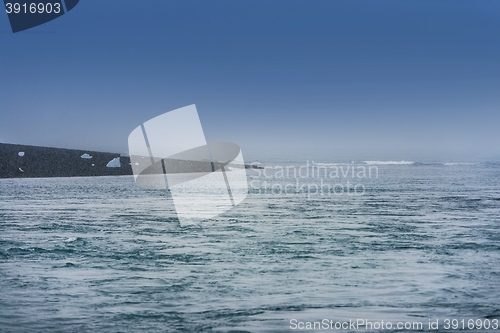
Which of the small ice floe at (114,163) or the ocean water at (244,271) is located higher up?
the small ice floe at (114,163)

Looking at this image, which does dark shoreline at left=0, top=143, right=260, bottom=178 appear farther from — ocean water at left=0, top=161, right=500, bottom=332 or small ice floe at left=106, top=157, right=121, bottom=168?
ocean water at left=0, top=161, right=500, bottom=332

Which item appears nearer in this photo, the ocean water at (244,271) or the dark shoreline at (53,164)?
the ocean water at (244,271)

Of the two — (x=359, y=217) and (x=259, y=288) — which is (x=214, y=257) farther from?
(x=359, y=217)

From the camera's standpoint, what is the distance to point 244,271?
31.7 ft

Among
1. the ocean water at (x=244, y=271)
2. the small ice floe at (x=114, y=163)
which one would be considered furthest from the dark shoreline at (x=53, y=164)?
the ocean water at (x=244, y=271)

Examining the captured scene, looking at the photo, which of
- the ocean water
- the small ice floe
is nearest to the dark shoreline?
the small ice floe

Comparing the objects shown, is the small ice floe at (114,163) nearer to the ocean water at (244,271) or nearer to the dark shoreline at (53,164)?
the dark shoreline at (53,164)

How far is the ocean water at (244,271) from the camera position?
23.3 ft

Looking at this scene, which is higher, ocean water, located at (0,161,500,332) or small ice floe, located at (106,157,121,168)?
small ice floe, located at (106,157,121,168)

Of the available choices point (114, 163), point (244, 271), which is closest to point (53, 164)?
point (114, 163)

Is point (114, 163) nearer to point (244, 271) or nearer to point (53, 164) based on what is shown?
point (53, 164)

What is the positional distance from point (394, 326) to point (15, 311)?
4.34 meters

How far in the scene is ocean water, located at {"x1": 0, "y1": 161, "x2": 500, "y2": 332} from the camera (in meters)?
7.09

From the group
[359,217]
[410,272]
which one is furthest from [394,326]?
[359,217]
